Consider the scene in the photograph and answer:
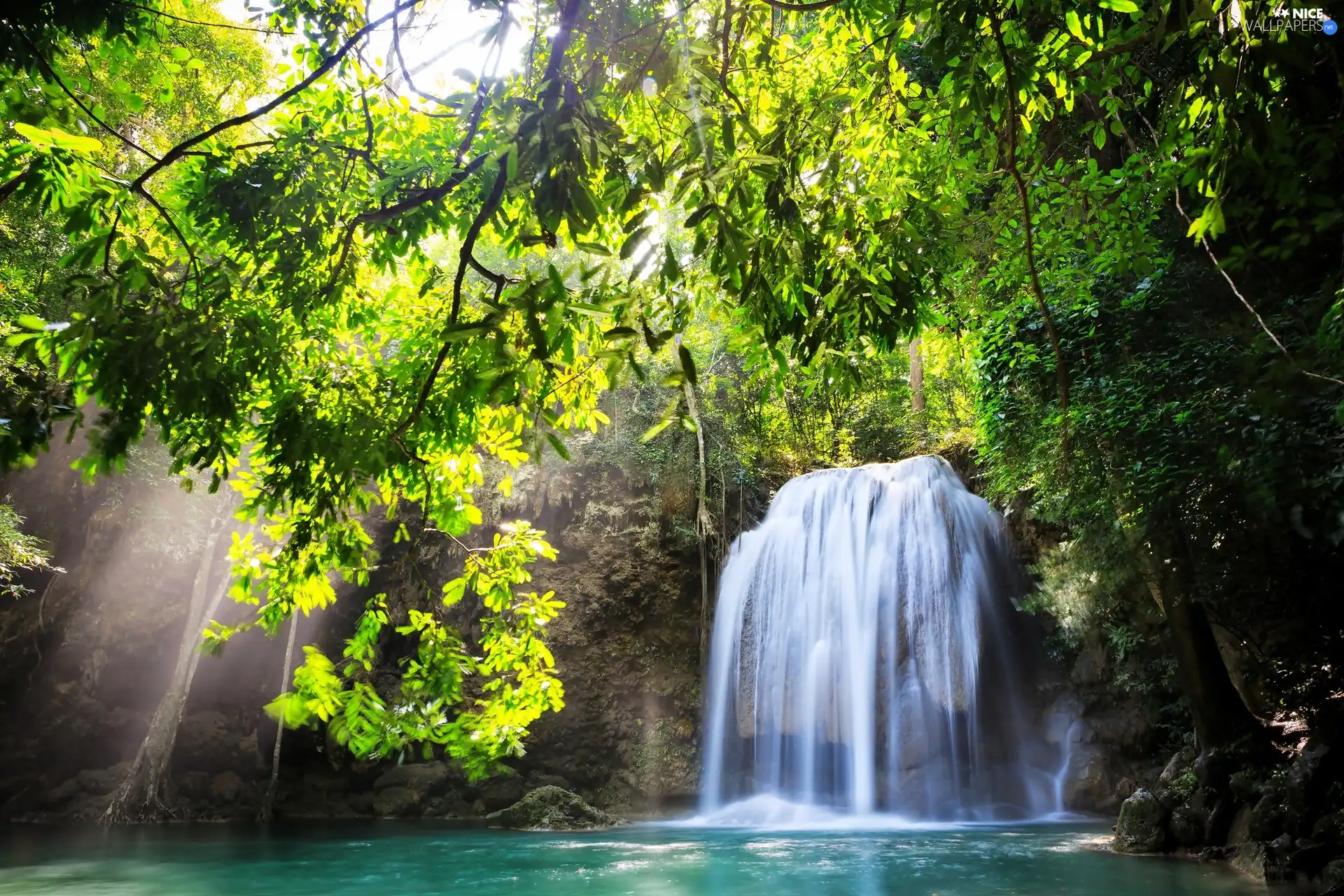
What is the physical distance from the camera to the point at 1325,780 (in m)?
7.57

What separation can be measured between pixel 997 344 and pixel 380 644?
13.0 m

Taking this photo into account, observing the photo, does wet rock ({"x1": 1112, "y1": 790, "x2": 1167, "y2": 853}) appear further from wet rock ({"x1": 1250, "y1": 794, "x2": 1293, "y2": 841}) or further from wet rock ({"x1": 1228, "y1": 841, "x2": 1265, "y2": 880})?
wet rock ({"x1": 1250, "y1": 794, "x2": 1293, "y2": 841})

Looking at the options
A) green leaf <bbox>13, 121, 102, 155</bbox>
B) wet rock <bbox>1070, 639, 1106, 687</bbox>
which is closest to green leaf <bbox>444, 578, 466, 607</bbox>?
green leaf <bbox>13, 121, 102, 155</bbox>

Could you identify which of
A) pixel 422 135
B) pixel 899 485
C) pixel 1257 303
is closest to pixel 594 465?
pixel 899 485

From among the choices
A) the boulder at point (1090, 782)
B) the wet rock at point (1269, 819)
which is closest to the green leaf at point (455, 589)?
the wet rock at point (1269, 819)

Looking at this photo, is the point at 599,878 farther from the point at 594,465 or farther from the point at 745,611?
the point at 594,465

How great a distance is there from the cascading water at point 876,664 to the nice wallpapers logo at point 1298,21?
12.9 metres

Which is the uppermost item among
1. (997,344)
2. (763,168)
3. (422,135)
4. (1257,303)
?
(997,344)

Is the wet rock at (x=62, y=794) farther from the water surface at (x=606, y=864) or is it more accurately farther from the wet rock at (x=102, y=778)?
the water surface at (x=606, y=864)

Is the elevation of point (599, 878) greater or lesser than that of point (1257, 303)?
lesser

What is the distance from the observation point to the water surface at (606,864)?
828 centimetres

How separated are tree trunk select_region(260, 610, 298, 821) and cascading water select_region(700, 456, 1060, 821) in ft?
25.1

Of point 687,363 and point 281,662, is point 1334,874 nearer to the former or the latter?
point 687,363

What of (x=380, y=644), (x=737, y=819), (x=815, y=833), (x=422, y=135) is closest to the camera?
(x=422, y=135)
